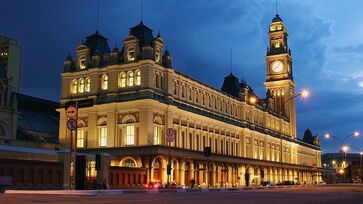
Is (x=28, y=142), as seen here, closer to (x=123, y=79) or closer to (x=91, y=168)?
(x=91, y=168)

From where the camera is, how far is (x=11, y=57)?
134m

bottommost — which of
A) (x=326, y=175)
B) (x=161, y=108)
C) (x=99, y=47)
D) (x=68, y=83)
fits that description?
(x=326, y=175)

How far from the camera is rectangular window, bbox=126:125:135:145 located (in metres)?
60.0

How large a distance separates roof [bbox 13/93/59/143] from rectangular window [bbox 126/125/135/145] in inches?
588

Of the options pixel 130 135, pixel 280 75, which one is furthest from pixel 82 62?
pixel 280 75

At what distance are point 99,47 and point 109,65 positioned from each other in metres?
5.98

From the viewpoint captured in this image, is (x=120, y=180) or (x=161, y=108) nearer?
(x=120, y=180)

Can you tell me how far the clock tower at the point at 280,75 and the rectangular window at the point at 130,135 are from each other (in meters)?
63.5

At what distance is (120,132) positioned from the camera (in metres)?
61.5

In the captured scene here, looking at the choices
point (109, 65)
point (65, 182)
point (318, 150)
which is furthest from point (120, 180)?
point (318, 150)

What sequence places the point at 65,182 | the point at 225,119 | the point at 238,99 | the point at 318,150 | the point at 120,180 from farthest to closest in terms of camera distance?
the point at 318,150
the point at 238,99
the point at 225,119
the point at 120,180
the point at 65,182

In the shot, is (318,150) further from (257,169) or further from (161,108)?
(161,108)

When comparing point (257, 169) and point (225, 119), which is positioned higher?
point (225, 119)

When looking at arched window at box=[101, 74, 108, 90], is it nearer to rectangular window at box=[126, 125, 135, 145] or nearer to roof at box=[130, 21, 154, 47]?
roof at box=[130, 21, 154, 47]
